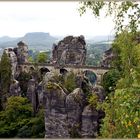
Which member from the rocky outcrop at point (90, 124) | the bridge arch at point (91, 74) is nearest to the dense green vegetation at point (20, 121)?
the rocky outcrop at point (90, 124)

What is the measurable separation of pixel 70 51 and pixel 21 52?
3.56 m

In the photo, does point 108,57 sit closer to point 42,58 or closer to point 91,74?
point 91,74

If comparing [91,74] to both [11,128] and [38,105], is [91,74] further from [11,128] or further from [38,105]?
[11,128]

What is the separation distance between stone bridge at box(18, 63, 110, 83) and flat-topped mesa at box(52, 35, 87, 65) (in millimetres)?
304

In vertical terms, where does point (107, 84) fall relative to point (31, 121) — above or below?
above

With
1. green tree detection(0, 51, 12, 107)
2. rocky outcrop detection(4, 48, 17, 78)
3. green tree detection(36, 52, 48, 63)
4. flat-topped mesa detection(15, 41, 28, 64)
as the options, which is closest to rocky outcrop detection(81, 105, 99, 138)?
green tree detection(0, 51, 12, 107)

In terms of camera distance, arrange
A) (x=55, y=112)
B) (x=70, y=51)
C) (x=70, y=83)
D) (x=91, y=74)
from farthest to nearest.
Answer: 1. (x=91, y=74)
2. (x=70, y=51)
3. (x=70, y=83)
4. (x=55, y=112)

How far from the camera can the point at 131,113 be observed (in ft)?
9.67

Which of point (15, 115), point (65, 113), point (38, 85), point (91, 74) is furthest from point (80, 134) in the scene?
point (91, 74)

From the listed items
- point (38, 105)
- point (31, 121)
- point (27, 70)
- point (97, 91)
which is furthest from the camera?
point (27, 70)

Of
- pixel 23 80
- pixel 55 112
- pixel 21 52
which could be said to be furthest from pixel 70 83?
pixel 21 52

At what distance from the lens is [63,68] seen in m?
25.8

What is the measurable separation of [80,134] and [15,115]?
686cm

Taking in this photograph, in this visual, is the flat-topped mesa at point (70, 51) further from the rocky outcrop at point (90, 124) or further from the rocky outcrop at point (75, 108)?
the rocky outcrop at point (90, 124)
